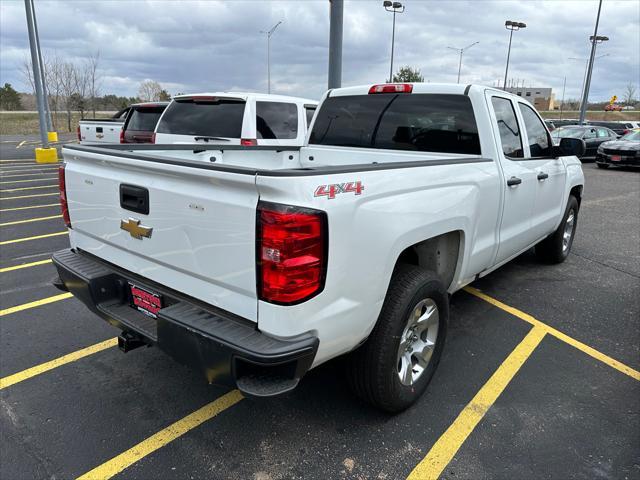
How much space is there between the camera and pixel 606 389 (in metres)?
3.26

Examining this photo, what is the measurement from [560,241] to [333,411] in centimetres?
415

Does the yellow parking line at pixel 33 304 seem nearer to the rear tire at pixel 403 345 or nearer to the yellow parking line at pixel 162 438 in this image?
the yellow parking line at pixel 162 438

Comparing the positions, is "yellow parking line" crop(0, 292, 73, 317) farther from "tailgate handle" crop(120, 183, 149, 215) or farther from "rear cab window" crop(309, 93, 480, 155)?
"rear cab window" crop(309, 93, 480, 155)

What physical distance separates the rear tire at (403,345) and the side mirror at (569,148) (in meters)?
2.74

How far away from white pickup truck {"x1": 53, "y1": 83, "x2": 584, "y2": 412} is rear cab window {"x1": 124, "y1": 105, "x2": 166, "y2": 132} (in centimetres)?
659

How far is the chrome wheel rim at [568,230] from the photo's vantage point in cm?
595

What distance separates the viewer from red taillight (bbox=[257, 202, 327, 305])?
1972mm

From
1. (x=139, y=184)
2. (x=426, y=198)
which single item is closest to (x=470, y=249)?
(x=426, y=198)

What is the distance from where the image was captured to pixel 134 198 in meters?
2.56

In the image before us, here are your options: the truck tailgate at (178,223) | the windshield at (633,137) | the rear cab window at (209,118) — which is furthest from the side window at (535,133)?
the windshield at (633,137)

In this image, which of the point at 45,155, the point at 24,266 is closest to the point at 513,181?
the point at 24,266

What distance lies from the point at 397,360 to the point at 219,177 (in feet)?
4.72

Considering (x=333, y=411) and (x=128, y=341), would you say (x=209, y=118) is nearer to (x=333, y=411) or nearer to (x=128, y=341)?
(x=128, y=341)

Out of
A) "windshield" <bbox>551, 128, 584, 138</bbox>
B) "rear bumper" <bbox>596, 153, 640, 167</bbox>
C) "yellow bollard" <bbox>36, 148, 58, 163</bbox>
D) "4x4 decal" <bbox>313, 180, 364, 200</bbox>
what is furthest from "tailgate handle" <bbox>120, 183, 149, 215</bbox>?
"windshield" <bbox>551, 128, 584, 138</bbox>
